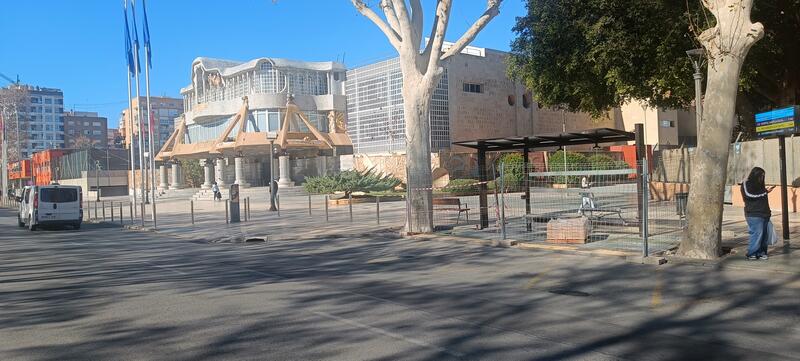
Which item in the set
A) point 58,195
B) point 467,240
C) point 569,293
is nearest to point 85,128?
point 58,195

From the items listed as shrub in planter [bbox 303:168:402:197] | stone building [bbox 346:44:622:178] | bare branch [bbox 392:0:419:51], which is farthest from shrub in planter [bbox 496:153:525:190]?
stone building [bbox 346:44:622:178]

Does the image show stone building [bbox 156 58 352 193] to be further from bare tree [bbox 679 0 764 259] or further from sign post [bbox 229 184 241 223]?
bare tree [bbox 679 0 764 259]

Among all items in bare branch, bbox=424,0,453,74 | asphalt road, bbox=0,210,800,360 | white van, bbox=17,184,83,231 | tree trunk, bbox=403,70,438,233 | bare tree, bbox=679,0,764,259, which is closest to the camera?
asphalt road, bbox=0,210,800,360

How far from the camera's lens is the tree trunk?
51.6 feet

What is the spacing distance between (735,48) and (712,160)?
5.86 feet

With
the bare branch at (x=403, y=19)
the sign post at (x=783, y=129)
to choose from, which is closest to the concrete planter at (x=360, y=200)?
the bare branch at (x=403, y=19)

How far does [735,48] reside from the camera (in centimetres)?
982

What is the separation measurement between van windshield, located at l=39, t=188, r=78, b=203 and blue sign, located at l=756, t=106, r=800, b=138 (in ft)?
74.6

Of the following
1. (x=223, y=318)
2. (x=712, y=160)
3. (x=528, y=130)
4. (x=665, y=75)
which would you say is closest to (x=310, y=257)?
(x=223, y=318)

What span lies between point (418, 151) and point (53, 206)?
50.6ft

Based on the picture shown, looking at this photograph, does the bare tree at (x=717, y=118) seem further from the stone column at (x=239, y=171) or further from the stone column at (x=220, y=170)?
the stone column at (x=220, y=170)

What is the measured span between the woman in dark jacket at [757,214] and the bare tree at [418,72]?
7449mm

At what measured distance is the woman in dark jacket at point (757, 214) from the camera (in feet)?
32.8

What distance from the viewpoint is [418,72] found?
620 inches
